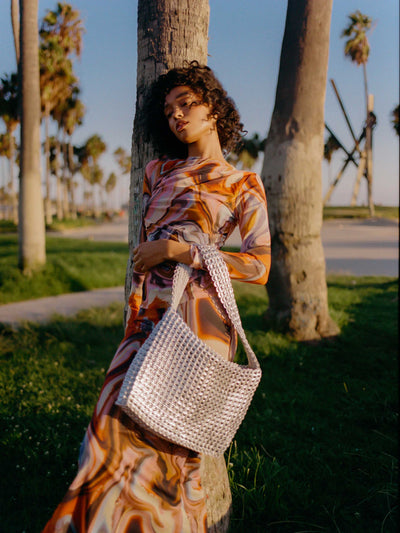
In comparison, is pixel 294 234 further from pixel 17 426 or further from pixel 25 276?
pixel 25 276

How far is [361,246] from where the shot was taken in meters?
17.1

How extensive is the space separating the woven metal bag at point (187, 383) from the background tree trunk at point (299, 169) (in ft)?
11.3

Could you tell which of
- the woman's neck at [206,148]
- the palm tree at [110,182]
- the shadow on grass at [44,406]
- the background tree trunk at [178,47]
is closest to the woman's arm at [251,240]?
the woman's neck at [206,148]

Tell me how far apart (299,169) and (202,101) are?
3.13 metres

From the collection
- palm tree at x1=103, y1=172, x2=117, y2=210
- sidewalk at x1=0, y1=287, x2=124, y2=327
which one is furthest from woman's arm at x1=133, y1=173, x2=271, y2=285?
palm tree at x1=103, y1=172, x2=117, y2=210

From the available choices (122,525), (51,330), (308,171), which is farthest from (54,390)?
(308,171)

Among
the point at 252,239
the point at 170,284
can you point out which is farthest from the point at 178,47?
the point at 170,284

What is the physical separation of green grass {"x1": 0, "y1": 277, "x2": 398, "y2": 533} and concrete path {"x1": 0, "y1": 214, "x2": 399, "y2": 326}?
1.25 m

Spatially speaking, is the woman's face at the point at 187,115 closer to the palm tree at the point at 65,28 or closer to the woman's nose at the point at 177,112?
the woman's nose at the point at 177,112

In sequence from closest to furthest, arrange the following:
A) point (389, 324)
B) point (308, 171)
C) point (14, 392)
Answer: point (14, 392), point (308, 171), point (389, 324)

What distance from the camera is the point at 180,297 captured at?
171 cm

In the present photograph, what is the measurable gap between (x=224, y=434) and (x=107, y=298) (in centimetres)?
685

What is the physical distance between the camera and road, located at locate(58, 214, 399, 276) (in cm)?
1284

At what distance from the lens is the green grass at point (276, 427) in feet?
8.13
